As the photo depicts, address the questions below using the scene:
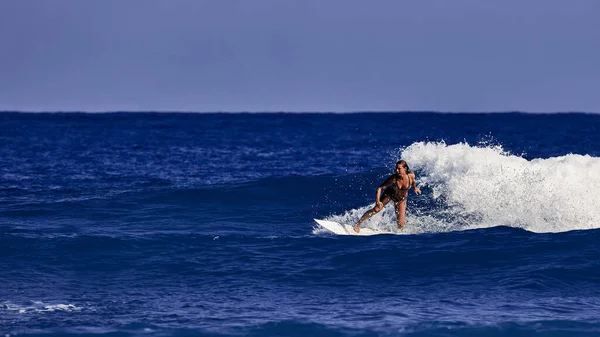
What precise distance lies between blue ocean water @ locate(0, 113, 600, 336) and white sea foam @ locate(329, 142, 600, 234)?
0.19ft

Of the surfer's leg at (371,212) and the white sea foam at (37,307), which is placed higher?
the surfer's leg at (371,212)

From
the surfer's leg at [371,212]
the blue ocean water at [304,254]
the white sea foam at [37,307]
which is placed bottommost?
the white sea foam at [37,307]

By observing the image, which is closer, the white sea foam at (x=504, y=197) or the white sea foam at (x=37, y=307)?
the white sea foam at (x=37, y=307)

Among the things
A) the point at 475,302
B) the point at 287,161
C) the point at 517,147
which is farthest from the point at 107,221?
the point at 517,147

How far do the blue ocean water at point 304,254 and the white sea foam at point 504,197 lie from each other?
0.19ft

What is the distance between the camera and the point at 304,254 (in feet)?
56.5

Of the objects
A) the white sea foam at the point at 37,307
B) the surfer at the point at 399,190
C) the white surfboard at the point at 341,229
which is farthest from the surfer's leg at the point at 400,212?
the white sea foam at the point at 37,307

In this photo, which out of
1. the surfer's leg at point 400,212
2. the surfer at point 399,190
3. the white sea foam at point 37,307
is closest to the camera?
the white sea foam at point 37,307

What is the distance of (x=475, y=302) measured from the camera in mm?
13625

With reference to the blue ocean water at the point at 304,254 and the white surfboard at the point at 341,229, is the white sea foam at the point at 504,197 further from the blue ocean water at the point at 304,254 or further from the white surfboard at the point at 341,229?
the white surfboard at the point at 341,229

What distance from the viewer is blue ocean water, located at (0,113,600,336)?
12.7 m

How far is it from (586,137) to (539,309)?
42473 millimetres

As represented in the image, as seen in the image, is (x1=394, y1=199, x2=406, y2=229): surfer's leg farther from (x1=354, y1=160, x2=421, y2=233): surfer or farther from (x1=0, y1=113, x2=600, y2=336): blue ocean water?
(x1=0, y1=113, x2=600, y2=336): blue ocean water

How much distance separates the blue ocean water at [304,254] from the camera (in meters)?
12.7
